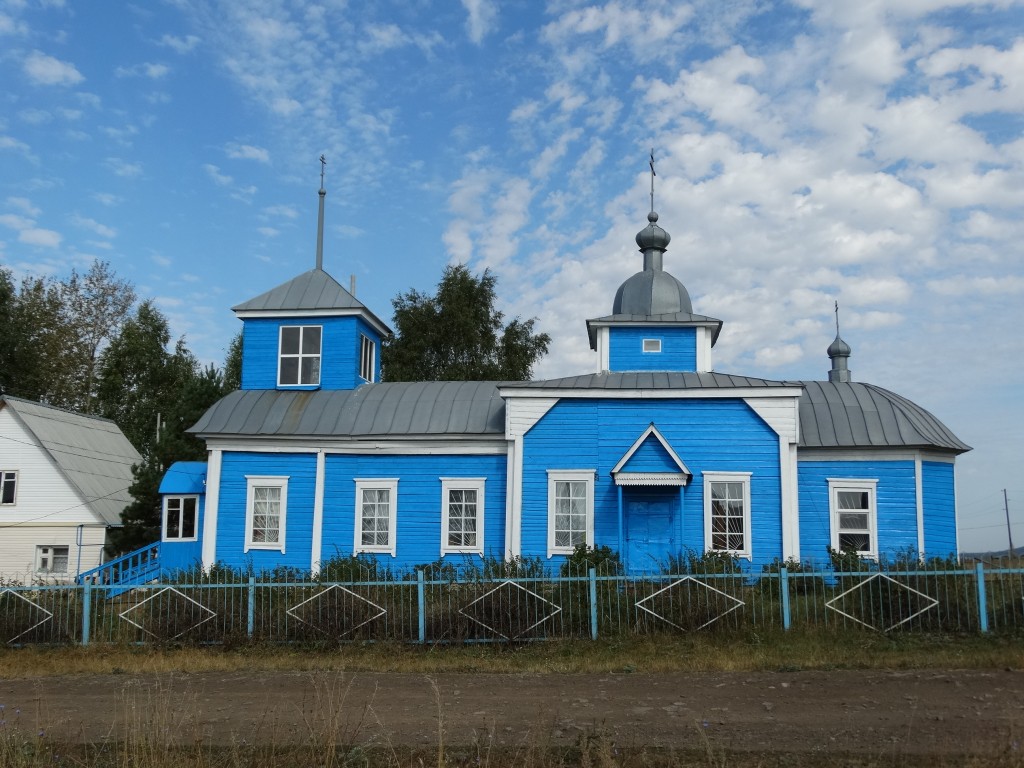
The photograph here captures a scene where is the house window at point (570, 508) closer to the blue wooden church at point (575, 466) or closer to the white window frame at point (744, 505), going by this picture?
the blue wooden church at point (575, 466)

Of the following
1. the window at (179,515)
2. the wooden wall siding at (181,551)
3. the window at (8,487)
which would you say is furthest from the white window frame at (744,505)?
the window at (8,487)

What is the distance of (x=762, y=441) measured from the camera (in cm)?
1689

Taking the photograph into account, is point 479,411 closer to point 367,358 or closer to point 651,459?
point 651,459

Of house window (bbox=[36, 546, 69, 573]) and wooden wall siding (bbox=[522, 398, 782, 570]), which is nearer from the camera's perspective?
wooden wall siding (bbox=[522, 398, 782, 570])

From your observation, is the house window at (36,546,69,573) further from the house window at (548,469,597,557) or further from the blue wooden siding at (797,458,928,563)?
the blue wooden siding at (797,458,928,563)

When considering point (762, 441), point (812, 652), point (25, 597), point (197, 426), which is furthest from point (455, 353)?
→ point (812, 652)

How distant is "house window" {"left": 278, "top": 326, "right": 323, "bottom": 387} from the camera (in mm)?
20297

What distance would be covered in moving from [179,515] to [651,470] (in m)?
10.7

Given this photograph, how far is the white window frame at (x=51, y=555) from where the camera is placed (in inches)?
982

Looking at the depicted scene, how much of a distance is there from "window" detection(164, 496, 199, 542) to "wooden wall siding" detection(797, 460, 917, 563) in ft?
42.7

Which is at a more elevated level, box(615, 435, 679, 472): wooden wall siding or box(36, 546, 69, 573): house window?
box(615, 435, 679, 472): wooden wall siding

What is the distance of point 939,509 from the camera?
681 inches

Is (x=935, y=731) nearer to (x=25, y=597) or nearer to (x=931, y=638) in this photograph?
(x=931, y=638)

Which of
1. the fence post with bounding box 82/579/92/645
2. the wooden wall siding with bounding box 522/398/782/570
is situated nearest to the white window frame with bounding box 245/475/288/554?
the wooden wall siding with bounding box 522/398/782/570
